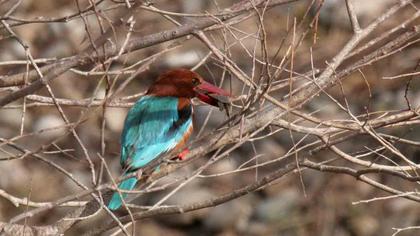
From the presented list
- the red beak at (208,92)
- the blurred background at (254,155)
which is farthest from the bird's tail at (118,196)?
the blurred background at (254,155)

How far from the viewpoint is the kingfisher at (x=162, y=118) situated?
4.44 meters

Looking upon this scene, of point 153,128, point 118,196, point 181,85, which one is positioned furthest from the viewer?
point 181,85

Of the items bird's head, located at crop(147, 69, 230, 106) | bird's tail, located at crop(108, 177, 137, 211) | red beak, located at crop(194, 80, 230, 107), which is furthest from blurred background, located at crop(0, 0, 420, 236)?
bird's tail, located at crop(108, 177, 137, 211)

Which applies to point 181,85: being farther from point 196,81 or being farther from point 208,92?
point 208,92

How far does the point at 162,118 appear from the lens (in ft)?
15.3

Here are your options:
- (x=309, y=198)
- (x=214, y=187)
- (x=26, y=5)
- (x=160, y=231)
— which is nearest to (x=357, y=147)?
(x=309, y=198)

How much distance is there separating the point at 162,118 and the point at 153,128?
0.09 meters

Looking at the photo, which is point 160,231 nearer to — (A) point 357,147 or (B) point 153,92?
(A) point 357,147

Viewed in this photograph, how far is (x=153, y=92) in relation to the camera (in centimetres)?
490

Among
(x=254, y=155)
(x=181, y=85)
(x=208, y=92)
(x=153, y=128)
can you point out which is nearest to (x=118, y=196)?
(x=153, y=128)

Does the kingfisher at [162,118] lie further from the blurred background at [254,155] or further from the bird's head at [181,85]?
the blurred background at [254,155]

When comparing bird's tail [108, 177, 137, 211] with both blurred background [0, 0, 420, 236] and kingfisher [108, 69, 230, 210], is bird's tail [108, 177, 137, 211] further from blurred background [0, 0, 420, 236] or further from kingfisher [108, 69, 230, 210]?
blurred background [0, 0, 420, 236]

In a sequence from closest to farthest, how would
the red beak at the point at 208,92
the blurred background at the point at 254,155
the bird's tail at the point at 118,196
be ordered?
the bird's tail at the point at 118,196 → the red beak at the point at 208,92 → the blurred background at the point at 254,155

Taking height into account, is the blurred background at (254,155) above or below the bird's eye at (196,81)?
below
